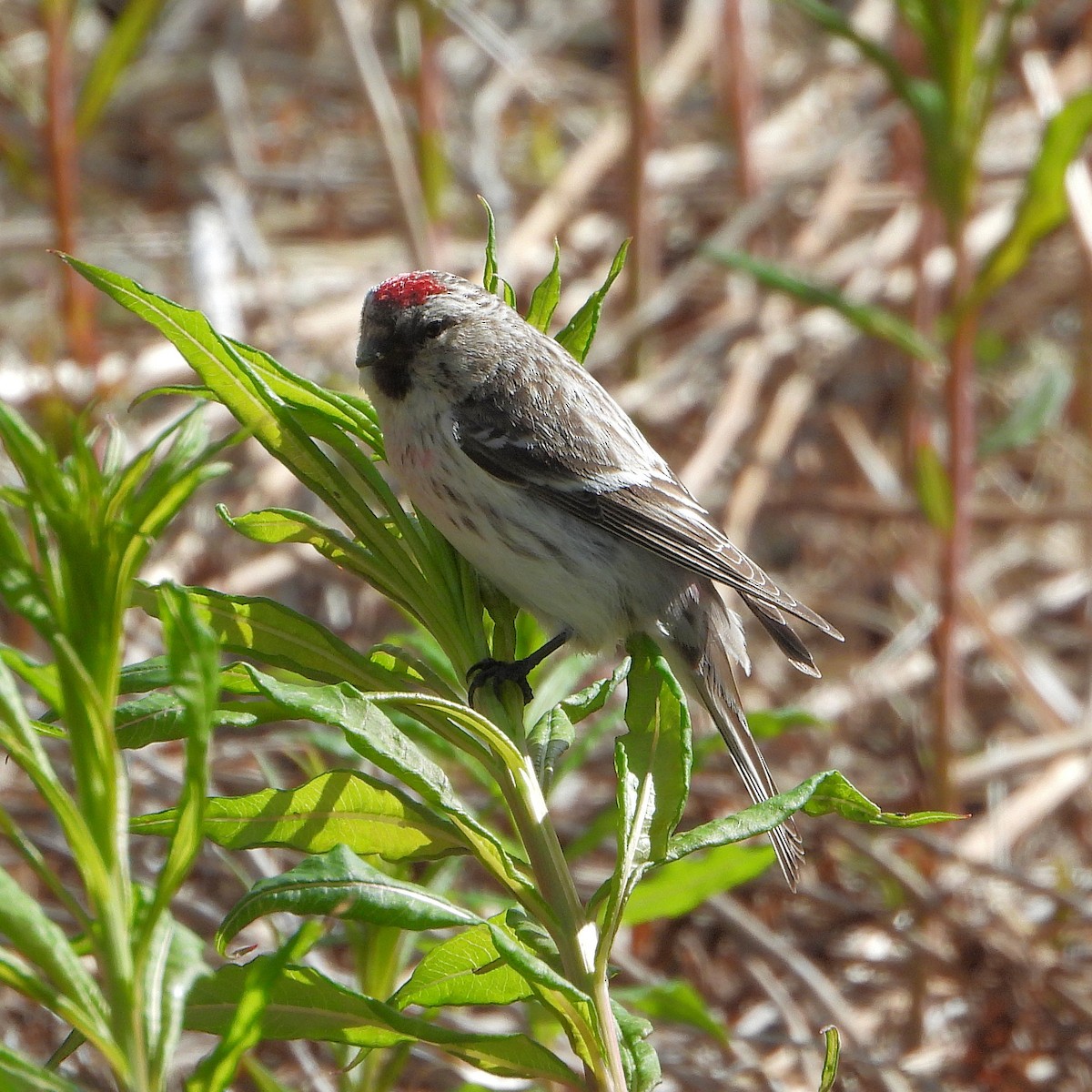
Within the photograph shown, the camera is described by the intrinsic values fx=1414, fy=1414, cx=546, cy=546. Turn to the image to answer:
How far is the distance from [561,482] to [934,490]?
132cm

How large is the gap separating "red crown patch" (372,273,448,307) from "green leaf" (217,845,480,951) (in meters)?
1.89

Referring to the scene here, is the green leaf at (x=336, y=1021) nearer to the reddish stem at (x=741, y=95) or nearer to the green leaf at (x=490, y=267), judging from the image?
the green leaf at (x=490, y=267)

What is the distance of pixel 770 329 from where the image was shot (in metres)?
6.25

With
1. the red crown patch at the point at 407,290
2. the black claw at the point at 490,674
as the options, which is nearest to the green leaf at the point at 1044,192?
the red crown patch at the point at 407,290

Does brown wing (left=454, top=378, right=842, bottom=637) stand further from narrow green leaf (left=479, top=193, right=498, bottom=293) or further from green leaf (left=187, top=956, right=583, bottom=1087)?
green leaf (left=187, top=956, right=583, bottom=1087)

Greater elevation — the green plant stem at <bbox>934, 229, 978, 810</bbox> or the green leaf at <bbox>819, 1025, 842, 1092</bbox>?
the green plant stem at <bbox>934, 229, 978, 810</bbox>

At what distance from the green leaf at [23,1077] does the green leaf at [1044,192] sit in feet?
9.92

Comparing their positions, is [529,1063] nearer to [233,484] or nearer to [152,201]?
[233,484]

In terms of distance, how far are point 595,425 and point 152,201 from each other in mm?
4456

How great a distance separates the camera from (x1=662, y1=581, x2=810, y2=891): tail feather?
113 inches

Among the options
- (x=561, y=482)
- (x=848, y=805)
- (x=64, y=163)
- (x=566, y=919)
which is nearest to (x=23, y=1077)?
(x=566, y=919)

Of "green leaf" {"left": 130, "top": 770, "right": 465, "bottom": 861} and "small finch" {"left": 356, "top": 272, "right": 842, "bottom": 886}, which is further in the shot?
"small finch" {"left": 356, "top": 272, "right": 842, "bottom": 886}

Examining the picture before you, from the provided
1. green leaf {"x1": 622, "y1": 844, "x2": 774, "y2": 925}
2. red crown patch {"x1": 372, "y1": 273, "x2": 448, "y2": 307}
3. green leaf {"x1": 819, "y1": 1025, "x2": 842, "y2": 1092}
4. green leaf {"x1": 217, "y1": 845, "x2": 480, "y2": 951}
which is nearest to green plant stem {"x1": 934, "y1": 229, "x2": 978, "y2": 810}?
red crown patch {"x1": 372, "y1": 273, "x2": 448, "y2": 307}

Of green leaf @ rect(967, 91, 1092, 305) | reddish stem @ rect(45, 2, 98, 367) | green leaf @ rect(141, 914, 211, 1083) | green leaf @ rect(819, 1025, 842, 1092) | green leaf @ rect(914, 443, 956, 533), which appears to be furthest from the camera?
reddish stem @ rect(45, 2, 98, 367)
